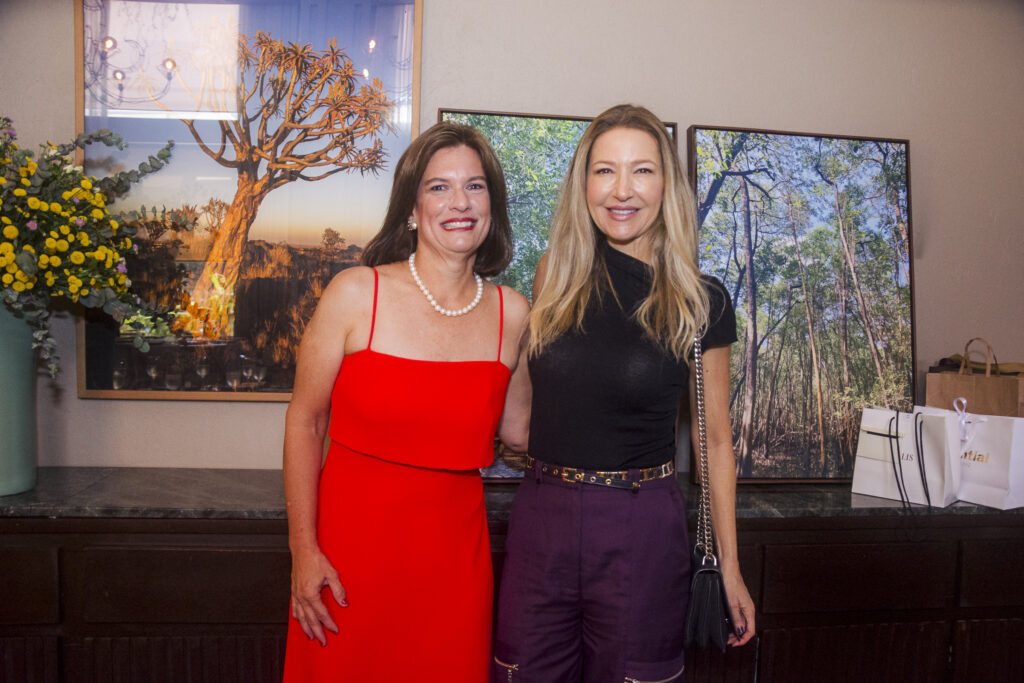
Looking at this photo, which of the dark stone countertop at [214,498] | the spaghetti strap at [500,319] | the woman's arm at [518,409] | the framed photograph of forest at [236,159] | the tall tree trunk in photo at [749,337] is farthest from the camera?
the tall tree trunk in photo at [749,337]

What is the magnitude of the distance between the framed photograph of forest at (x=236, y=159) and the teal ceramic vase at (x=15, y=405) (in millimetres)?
251

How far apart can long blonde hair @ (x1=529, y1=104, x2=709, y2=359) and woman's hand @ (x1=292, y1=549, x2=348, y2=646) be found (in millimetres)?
689

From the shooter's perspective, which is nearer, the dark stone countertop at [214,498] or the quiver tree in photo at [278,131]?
the dark stone countertop at [214,498]

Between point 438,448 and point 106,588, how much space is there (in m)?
1.14

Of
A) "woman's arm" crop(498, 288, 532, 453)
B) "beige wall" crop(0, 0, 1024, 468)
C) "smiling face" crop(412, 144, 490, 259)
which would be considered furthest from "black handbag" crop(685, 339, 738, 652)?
"beige wall" crop(0, 0, 1024, 468)

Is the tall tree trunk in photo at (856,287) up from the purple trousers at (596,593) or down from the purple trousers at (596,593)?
up

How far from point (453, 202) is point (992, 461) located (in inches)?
74.7

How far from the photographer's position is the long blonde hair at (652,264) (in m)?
1.56

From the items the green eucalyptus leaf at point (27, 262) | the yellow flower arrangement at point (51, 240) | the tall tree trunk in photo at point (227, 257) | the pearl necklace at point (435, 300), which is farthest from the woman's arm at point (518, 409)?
the green eucalyptus leaf at point (27, 262)

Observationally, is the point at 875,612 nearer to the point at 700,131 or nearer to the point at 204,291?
the point at 700,131

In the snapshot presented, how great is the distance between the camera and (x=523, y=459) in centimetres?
227

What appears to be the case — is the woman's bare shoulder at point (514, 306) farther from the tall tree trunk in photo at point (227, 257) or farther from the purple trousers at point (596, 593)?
the tall tree trunk in photo at point (227, 257)

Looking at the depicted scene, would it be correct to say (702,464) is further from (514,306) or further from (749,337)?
(749,337)

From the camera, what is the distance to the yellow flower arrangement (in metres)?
1.92
